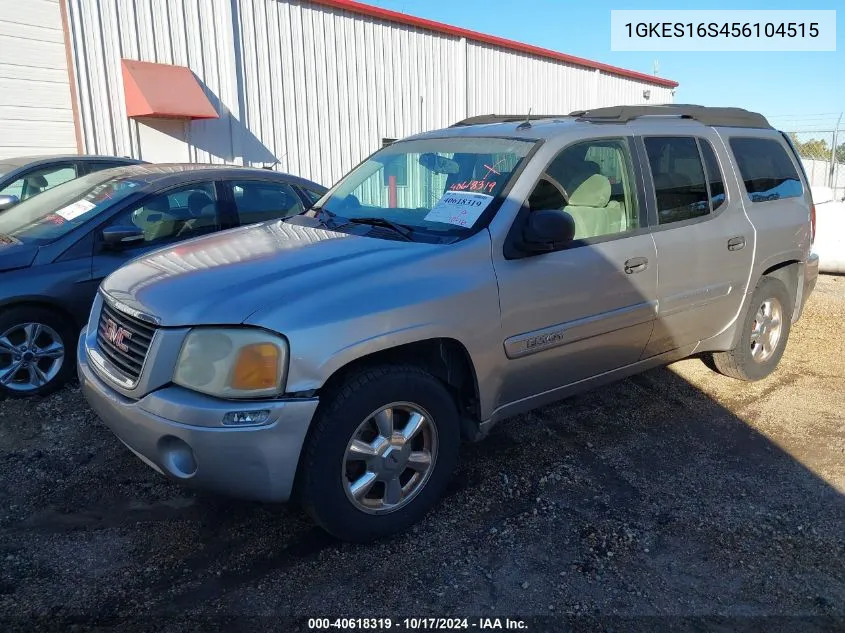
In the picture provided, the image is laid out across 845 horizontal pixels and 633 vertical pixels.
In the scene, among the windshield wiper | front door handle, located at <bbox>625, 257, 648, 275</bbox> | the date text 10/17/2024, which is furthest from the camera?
front door handle, located at <bbox>625, 257, 648, 275</bbox>

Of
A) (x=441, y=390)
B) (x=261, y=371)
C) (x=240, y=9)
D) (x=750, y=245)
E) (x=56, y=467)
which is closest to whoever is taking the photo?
(x=261, y=371)

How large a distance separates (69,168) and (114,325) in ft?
19.4

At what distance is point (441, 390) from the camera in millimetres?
2961

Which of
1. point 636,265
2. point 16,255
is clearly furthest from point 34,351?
point 636,265

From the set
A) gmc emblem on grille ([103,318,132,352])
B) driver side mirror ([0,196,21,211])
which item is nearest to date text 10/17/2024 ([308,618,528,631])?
gmc emblem on grille ([103,318,132,352])

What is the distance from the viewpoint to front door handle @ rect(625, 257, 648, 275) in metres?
3.63

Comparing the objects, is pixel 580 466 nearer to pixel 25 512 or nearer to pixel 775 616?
pixel 775 616

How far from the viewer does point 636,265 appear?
3.67m

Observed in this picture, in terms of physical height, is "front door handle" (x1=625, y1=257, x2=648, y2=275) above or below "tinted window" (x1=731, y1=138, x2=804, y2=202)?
below

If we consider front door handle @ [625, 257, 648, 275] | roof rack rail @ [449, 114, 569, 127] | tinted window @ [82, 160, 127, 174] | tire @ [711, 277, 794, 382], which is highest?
roof rack rail @ [449, 114, 569, 127]

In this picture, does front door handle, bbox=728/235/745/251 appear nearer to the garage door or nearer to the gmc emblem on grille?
the gmc emblem on grille

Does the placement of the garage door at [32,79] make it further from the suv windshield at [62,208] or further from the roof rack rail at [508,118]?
the roof rack rail at [508,118]

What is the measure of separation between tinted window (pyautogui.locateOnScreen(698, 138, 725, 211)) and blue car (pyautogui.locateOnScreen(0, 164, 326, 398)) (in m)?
2.78

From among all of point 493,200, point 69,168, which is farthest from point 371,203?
point 69,168
